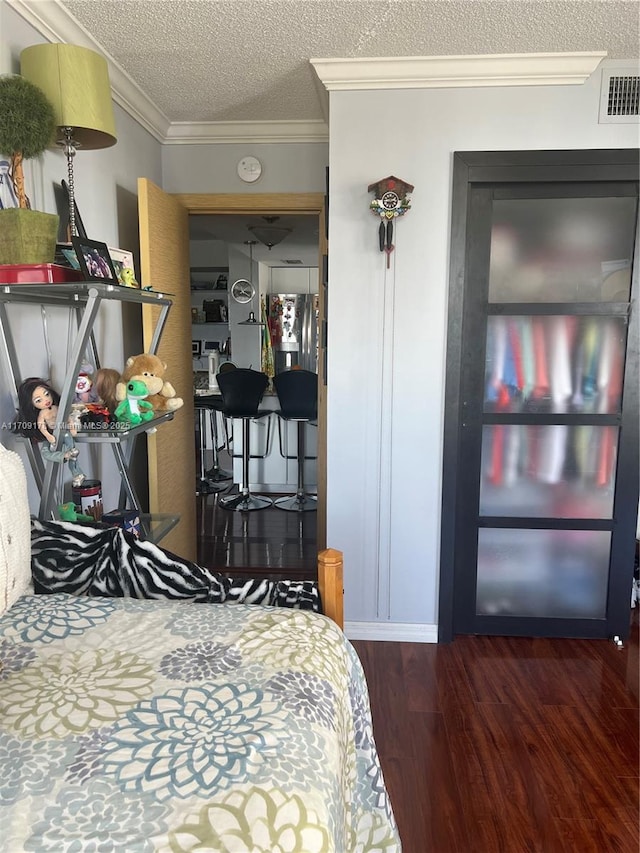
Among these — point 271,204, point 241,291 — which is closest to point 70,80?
point 271,204

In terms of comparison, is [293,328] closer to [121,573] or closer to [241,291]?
[241,291]

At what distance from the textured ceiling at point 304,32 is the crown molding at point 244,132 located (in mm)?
479

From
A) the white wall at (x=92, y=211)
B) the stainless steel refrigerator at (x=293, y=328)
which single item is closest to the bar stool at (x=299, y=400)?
the white wall at (x=92, y=211)

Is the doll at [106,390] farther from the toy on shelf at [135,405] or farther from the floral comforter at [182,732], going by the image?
the floral comforter at [182,732]

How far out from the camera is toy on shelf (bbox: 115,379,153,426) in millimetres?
Answer: 2037

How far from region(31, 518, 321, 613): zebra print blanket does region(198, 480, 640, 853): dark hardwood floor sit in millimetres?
868

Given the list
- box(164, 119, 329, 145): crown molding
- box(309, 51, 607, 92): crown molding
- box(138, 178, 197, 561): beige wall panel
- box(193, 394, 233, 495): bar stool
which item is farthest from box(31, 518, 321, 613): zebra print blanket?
box(193, 394, 233, 495): bar stool

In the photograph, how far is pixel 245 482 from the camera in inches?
197

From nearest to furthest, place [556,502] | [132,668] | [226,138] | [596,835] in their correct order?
[132,668] → [596,835] → [556,502] → [226,138]

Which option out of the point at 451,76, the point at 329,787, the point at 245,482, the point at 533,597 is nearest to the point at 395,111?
the point at 451,76

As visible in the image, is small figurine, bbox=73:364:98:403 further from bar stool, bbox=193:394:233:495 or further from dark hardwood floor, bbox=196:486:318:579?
bar stool, bbox=193:394:233:495

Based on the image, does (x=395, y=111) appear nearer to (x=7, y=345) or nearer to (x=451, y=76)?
(x=451, y=76)

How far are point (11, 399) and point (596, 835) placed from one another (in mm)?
Result: 2128

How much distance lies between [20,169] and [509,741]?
94.7 inches
